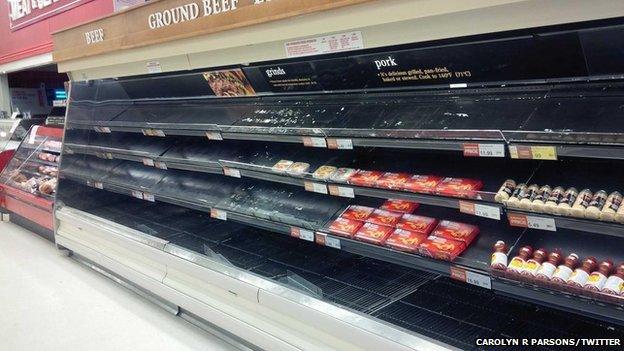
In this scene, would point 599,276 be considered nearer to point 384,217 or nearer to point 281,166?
point 384,217

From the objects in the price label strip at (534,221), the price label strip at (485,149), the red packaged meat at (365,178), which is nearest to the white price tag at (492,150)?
the price label strip at (485,149)

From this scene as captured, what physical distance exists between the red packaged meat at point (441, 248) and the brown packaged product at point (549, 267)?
1.03 feet

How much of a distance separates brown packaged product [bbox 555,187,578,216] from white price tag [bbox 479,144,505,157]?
0.25 meters

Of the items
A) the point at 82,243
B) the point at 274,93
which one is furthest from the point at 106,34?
the point at 82,243

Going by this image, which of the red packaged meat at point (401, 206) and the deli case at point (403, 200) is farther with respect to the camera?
A: the red packaged meat at point (401, 206)

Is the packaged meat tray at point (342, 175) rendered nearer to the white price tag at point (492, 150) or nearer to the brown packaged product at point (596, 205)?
the white price tag at point (492, 150)

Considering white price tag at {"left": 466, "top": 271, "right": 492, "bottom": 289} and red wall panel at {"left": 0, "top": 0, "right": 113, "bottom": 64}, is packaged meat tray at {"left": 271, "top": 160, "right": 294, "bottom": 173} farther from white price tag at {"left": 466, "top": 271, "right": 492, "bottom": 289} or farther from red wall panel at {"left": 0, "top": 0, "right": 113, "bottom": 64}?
red wall panel at {"left": 0, "top": 0, "right": 113, "bottom": 64}

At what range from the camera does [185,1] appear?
2520 millimetres

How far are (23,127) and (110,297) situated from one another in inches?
162

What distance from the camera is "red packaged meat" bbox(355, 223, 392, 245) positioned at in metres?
2.01

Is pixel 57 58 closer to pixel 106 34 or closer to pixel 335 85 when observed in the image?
pixel 106 34

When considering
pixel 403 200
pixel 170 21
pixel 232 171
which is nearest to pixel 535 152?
pixel 403 200

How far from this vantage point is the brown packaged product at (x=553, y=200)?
59.1 inches

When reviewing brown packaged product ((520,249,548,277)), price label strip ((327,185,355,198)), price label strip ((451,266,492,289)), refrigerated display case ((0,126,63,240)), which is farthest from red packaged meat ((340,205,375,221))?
refrigerated display case ((0,126,63,240))
